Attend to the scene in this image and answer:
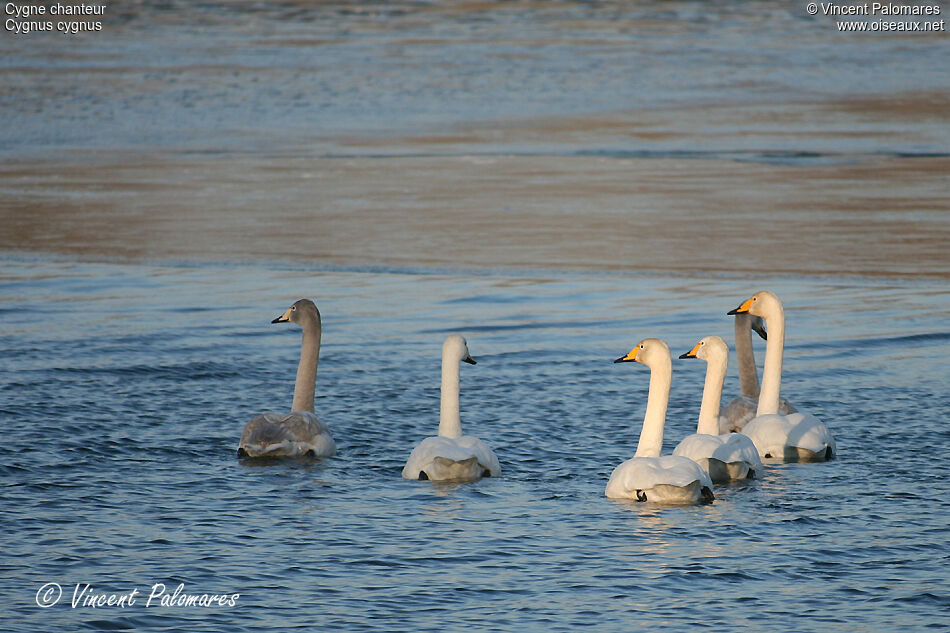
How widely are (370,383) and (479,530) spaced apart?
415 centimetres

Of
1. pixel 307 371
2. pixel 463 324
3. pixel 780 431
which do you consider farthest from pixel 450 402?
pixel 463 324

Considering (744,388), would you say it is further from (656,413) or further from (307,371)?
(307,371)

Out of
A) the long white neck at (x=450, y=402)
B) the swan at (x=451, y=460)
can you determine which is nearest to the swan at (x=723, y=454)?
the swan at (x=451, y=460)

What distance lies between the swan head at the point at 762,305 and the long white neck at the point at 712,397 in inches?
40.6

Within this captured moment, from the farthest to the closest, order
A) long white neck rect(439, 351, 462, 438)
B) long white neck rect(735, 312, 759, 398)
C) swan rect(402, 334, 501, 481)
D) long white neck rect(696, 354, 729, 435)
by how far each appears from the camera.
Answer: long white neck rect(735, 312, 759, 398), long white neck rect(696, 354, 729, 435), long white neck rect(439, 351, 462, 438), swan rect(402, 334, 501, 481)

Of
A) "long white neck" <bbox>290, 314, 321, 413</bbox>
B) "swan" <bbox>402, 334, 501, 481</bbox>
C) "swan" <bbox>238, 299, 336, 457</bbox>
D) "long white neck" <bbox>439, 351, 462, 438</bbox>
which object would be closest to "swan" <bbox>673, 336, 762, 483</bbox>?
"swan" <bbox>402, 334, 501, 481</bbox>

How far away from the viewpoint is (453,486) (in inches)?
387

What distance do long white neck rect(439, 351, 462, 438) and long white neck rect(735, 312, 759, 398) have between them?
2.94m

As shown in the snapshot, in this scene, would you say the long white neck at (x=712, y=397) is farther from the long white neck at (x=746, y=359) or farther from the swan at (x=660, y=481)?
the long white neck at (x=746, y=359)

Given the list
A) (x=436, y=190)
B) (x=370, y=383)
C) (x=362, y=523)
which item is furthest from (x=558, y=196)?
(x=362, y=523)

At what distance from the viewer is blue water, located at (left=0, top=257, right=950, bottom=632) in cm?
773

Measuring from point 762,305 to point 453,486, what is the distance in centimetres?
338

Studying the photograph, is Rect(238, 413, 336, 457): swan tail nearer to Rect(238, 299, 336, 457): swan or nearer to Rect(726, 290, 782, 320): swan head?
Rect(238, 299, 336, 457): swan

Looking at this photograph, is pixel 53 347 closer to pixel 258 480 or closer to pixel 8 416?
pixel 8 416
